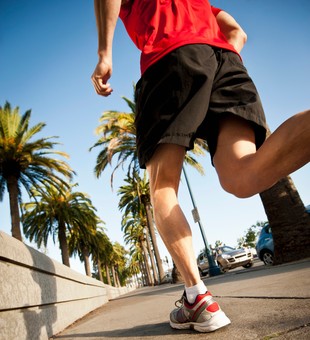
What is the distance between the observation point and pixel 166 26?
1.55m

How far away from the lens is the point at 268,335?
1.09m

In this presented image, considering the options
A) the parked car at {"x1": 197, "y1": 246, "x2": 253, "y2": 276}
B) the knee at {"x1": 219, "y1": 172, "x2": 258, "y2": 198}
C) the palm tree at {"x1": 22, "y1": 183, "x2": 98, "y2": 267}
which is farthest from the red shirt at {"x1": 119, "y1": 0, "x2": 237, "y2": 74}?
the palm tree at {"x1": 22, "y1": 183, "x2": 98, "y2": 267}

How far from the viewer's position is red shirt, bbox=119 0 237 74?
1.50m

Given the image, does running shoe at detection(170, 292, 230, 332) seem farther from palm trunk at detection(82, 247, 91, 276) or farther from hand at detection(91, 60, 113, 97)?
palm trunk at detection(82, 247, 91, 276)

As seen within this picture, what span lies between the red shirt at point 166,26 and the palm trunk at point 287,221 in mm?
5474

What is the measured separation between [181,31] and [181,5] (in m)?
0.28

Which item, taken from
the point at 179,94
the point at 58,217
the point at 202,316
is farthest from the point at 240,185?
the point at 58,217

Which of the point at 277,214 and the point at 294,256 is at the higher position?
the point at 277,214

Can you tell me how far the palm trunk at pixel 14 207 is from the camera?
44.0 feet

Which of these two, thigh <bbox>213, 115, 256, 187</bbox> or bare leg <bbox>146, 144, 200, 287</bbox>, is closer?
thigh <bbox>213, 115, 256, 187</bbox>

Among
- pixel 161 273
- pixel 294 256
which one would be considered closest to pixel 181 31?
pixel 294 256

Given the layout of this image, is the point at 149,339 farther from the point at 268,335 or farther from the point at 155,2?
the point at 155,2

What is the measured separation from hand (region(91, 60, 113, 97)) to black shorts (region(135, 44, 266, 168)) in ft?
0.67

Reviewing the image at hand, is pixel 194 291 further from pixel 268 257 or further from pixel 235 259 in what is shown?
pixel 235 259
